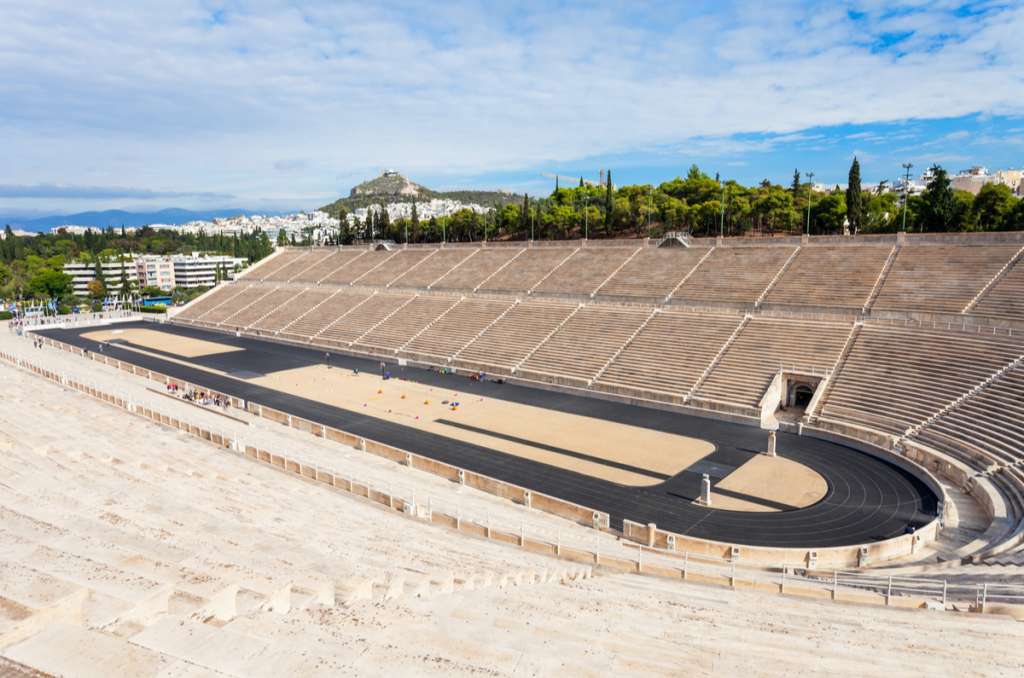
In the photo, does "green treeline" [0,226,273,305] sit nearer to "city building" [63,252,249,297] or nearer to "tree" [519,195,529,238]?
"city building" [63,252,249,297]

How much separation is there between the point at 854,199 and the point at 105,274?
412ft

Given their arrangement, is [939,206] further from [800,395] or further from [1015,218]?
[800,395]

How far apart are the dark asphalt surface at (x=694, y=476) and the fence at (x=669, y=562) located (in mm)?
2521

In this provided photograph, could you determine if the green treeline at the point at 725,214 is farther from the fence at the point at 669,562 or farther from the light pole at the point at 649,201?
the fence at the point at 669,562

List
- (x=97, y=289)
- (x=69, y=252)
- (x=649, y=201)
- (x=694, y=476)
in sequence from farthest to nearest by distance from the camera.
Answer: (x=69, y=252), (x=97, y=289), (x=649, y=201), (x=694, y=476)

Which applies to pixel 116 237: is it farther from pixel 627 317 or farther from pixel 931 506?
pixel 931 506

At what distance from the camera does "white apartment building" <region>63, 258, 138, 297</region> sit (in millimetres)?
109875

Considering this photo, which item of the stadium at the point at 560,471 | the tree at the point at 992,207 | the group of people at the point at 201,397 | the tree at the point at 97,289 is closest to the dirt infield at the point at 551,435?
the stadium at the point at 560,471

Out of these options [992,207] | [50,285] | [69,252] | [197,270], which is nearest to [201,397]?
[992,207]

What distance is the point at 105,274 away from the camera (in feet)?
374

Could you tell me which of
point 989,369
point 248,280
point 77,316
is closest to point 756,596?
point 989,369

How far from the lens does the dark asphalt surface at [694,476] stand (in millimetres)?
19375

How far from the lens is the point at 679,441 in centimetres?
2775

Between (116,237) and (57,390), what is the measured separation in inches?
7077
